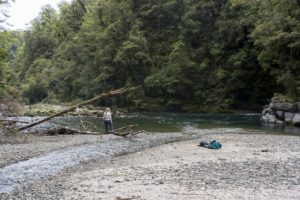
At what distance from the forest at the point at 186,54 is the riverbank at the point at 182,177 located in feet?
82.9

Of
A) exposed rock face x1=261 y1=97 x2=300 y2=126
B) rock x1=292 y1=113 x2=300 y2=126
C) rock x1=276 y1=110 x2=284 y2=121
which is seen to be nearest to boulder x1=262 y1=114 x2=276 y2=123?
exposed rock face x1=261 y1=97 x2=300 y2=126

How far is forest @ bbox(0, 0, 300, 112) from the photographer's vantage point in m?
45.7

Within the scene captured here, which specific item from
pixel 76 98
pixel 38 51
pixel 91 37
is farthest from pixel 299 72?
pixel 38 51

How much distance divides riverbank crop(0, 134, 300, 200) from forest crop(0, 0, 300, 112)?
25.3 m

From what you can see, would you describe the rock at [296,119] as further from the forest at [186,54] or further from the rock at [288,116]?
the forest at [186,54]

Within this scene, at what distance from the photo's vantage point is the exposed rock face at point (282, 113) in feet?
129

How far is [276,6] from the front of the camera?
4478 centimetres

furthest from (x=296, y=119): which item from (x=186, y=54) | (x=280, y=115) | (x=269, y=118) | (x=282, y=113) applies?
(x=186, y=54)

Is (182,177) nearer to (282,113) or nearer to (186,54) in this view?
(282,113)

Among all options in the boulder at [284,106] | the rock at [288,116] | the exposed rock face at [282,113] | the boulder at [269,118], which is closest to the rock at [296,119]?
the exposed rock face at [282,113]

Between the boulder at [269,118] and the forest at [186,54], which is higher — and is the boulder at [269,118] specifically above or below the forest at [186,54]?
below

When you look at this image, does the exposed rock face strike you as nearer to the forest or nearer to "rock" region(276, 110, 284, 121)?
"rock" region(276, 110, 284, 121)

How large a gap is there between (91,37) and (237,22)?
30554mm

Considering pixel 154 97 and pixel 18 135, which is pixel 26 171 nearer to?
pixel 18 135
